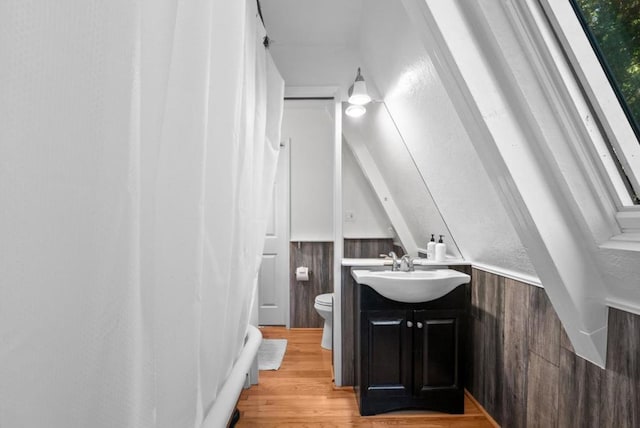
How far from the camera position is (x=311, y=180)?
10.8 feet

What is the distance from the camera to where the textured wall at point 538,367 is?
1.01 meters

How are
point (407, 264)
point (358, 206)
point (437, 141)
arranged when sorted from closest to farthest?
point (437, 141) < point (407, 264) < point (358, 206)

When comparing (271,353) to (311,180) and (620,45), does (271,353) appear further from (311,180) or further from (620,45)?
(620,45)

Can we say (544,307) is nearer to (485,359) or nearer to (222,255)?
(485,359)

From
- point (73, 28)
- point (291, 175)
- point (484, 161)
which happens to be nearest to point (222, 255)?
point (73, 28)

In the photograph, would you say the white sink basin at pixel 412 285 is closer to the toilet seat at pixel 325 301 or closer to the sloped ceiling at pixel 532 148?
the sloped ceiling at pixel 532 148

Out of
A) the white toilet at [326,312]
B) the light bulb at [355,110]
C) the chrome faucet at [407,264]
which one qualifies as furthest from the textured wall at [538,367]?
the light bulb at [355,110]

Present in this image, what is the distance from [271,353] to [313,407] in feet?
2.71

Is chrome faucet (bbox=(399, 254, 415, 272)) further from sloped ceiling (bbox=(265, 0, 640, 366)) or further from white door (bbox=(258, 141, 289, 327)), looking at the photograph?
white door (bbox=(258, 141, 289, 327))

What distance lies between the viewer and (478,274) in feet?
6.26

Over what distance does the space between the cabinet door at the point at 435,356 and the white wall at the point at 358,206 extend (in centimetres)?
76

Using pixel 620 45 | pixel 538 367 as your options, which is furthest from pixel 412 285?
pixel 620 45

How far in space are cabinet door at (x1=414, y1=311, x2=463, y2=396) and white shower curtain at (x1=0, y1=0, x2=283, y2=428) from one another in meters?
1.54

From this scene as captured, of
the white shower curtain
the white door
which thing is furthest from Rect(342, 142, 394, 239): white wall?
the white shower curtain
